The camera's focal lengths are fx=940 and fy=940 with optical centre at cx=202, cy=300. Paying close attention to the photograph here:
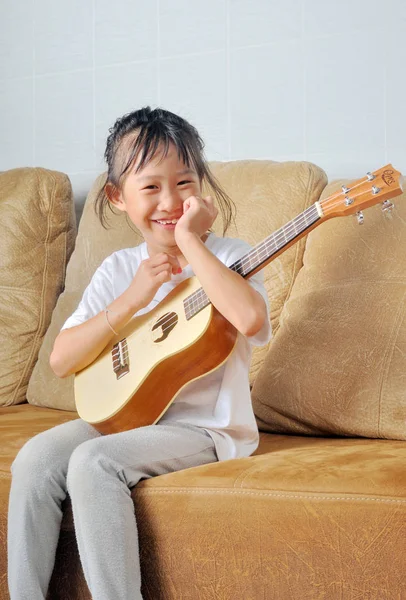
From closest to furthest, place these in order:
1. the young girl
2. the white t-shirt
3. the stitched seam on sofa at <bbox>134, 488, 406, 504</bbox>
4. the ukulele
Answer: the stitched seam on sofa at <bbox>134, 488, 406, 504</bbox>, the young girl, the ukulele, the white t-shirt

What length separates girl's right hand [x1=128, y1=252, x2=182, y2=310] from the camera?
1.75 meters

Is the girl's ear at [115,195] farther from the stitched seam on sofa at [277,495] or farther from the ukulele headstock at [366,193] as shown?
the stitched seam on sofa at [277,495]

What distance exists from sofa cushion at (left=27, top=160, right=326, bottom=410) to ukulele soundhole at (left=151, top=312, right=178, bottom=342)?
43cm

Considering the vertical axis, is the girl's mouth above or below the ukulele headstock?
below

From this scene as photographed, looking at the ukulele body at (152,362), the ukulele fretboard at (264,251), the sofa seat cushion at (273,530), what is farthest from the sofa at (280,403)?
the ukulele fretboard at (264,251)

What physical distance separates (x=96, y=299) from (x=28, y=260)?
709 millimetres

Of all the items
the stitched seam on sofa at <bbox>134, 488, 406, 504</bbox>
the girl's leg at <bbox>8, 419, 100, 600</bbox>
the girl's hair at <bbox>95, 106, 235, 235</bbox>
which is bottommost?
the girl's leg at <bbox>8, 419, 100, 600</bbox>

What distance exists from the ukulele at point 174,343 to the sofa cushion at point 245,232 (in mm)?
435

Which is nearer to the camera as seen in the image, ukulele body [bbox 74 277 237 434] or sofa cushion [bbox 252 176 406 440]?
ukulele body [bbox 74 277 237 434]

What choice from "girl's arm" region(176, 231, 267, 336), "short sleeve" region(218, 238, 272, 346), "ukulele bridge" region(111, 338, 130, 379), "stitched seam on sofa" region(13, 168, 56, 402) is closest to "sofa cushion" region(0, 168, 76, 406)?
"stitched seam on sofa" region(13, 168, 56, 402)

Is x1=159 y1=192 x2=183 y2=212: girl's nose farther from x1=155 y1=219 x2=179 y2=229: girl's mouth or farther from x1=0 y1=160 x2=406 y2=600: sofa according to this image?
x1=0 y1=160 x2=406 y2=600: sofa

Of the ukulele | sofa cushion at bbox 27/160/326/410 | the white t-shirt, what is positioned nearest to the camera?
the ukulele

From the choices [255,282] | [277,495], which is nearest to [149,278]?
[255,282]

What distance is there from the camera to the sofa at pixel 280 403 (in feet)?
4.58
